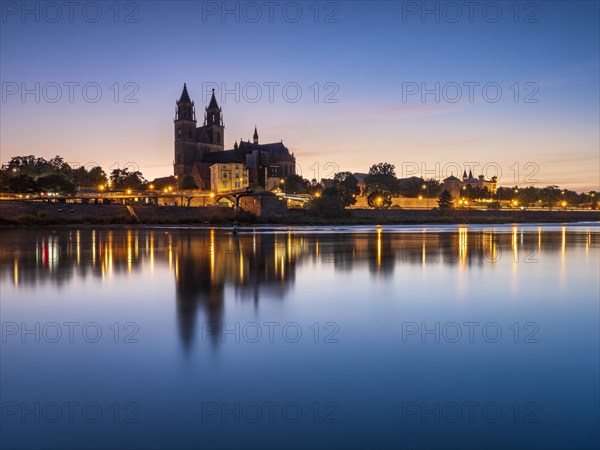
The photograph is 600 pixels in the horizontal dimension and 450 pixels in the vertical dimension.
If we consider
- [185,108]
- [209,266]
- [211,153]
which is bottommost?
[209,266]

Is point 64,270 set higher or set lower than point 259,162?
lower

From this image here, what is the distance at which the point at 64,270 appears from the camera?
19516 mm

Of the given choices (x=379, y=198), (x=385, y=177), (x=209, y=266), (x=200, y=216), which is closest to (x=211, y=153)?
(x=385, y=177)

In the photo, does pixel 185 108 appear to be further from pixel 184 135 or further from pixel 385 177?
pixel 385 177

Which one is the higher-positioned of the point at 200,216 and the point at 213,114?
the point at 213,114

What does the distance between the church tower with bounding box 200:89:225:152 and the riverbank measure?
76905 mm

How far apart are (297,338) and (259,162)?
140875mm

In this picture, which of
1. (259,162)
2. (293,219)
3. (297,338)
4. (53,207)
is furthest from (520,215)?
(297,338)

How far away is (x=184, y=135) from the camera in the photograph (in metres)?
154

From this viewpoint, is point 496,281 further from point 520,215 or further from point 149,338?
point 520,215

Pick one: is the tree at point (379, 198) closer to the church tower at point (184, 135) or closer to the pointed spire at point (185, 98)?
the church tower at point (184, 135)

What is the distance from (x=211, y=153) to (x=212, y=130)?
10.4 meters

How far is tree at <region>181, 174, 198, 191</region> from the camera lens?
14500 centimetres

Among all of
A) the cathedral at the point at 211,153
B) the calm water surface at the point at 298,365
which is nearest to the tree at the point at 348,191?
the cathedral at the point at 211,153
